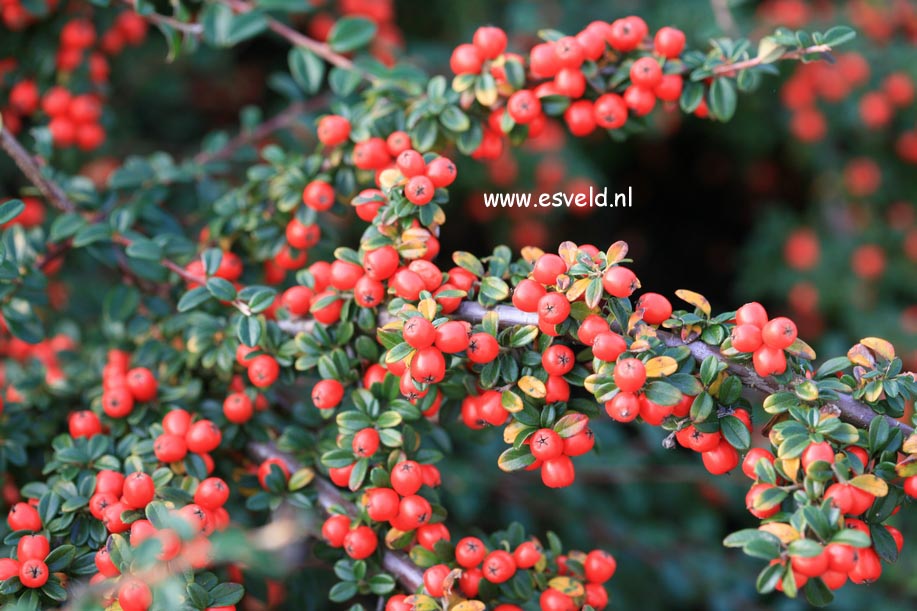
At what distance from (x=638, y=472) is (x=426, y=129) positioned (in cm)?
181

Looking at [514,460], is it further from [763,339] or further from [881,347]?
[881,347]

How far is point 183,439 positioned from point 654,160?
13.5 ft

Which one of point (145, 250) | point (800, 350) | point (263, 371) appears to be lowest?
point (263, 371)

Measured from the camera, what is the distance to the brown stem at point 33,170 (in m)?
2.08

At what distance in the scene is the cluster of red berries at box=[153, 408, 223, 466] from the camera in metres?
1.80

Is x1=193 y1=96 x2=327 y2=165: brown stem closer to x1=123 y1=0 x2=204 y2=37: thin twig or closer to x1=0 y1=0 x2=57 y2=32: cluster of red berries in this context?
x1=123 y1=0 x2=204 y2=37: thin twig

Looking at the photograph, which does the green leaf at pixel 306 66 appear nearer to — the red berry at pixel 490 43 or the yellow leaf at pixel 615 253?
the red berry at pixel 490 43

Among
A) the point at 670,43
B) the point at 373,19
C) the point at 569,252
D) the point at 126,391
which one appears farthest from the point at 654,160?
the point at 126,391

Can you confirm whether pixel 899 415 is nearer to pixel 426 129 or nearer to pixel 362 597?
pixel 426 129

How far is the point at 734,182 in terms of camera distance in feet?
17.7

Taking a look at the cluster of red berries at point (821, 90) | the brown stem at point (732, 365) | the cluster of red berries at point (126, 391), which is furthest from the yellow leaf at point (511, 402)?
the cluster of red berries at point (821, 90)

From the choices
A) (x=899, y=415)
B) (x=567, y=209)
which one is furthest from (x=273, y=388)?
(x=567, y=209)

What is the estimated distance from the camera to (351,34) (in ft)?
8.27

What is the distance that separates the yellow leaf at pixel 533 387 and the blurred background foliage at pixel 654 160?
110cm
